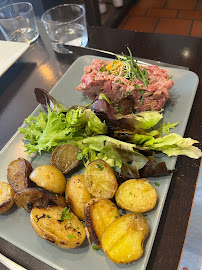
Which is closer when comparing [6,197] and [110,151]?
[6,197]

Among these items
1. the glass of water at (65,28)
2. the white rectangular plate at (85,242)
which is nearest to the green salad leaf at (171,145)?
the white rectangular plate at (85,242)

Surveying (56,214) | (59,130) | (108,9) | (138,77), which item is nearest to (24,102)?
(59,130)

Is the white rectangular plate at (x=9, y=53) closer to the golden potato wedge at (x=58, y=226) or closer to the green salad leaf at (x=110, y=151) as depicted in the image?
the green salad leaf at (x=110, y=151)

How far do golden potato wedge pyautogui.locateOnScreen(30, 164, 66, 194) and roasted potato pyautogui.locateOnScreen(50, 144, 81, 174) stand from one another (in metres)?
0.07

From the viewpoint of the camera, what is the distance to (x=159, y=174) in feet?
3.86

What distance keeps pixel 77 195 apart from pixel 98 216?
15 cm

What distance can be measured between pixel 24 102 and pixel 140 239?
A: 4.57ft

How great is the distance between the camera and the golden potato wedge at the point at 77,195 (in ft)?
3.66

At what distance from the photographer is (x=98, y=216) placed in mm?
1033

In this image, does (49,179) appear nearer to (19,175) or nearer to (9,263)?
(19,175)

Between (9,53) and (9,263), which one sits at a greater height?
(9,53)

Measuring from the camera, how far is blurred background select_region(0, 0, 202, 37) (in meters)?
3.97

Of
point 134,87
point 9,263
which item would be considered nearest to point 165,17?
point 134,87

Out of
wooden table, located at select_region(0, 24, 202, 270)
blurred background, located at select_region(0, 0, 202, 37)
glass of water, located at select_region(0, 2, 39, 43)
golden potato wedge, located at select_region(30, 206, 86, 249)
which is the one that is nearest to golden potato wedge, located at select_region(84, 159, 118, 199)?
golden potato wedge, located at select_region(30, 206, 86, 249)
